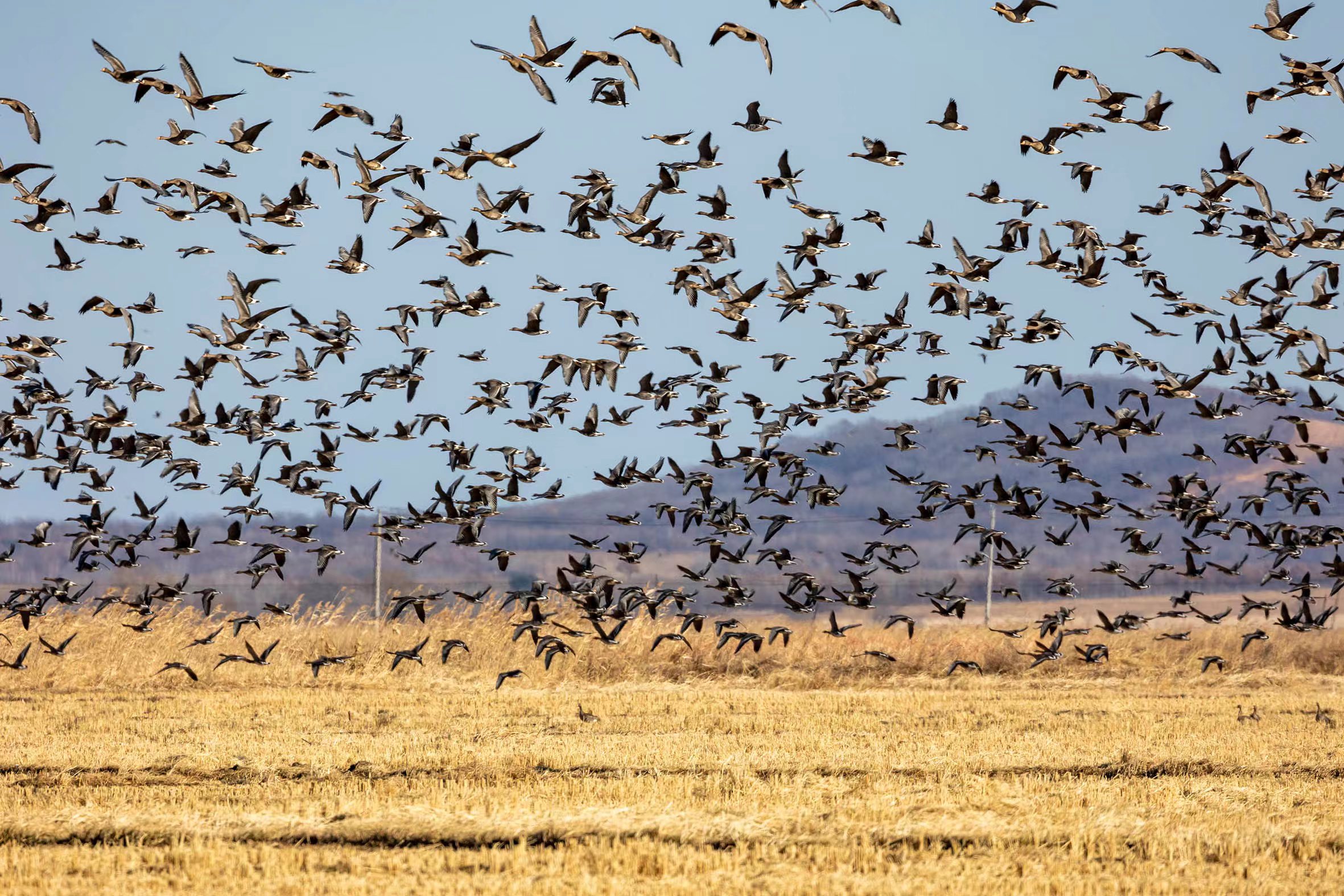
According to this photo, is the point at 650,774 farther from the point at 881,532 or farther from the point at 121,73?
the point at 881,532

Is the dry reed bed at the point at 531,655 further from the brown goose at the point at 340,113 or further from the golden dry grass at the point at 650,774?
the brown goose at the point at 340,113

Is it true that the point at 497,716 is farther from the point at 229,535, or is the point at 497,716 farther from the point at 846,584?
the point at 846,584

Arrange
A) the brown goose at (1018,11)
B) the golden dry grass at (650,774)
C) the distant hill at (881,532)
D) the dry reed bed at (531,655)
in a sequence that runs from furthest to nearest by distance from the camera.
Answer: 1. the distant hill at (881,532)
2. the dry reed bed at (531,655)
3. the brown goose at (1018,11)
4. the golden dry grass at (650,774)

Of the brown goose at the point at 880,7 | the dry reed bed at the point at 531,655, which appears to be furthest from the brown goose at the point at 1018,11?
the dry reed bed at the point at 531,655

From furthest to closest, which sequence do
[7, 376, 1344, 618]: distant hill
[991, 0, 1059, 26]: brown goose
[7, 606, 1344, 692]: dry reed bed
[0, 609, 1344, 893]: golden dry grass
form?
1. [7, 376, 1344, 618]: distant hill
2. [7, 606, 1344, 692]: dry reed bed
3. [991, 0, 1059, 26]: brown goose
4. [0, 609, 1344, 893]: golden dry grass

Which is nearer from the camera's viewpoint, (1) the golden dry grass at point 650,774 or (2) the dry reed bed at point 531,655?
(1) the golden dry grass at point 650,774

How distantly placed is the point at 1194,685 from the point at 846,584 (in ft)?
196

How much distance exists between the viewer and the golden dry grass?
43.2 feet

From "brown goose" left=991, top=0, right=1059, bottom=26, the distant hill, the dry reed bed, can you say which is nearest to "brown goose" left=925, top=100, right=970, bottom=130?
"brown goose" left=991, top=0, right=1059, bottom=26

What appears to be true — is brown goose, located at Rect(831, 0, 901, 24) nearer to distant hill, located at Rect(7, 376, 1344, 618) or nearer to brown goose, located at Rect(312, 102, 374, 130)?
brown goose, located at Rect(312, 102, 374, 130)

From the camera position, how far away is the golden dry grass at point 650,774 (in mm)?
13164

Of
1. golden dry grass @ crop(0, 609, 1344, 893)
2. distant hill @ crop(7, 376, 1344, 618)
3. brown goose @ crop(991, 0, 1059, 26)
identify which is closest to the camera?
golden dry grass @ crop(0, 609, 1344, 893)

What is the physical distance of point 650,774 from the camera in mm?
18391

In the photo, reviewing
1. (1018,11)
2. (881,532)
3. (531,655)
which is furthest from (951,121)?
(881,532)
